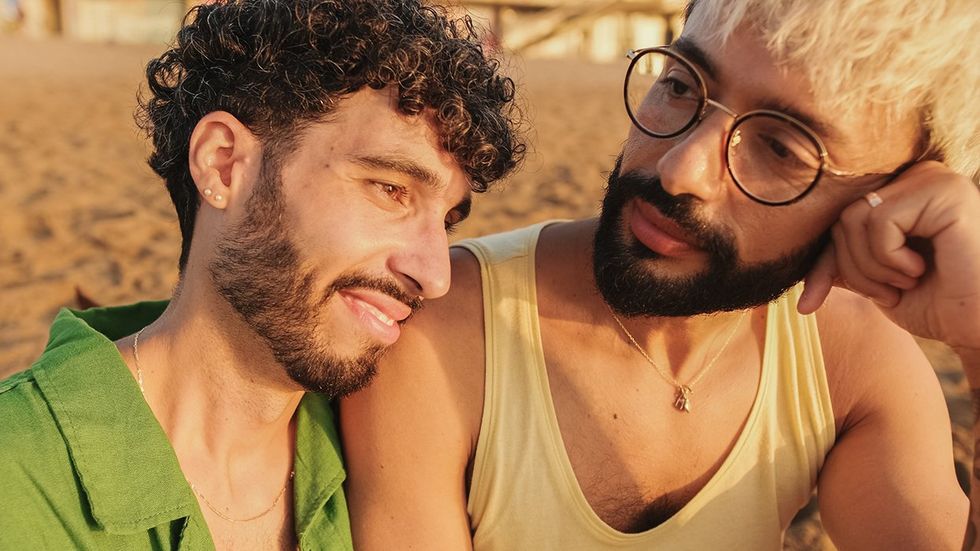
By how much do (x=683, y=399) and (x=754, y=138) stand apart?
2.67 ft

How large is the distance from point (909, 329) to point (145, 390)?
1.96 metres

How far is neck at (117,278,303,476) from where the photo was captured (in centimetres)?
233

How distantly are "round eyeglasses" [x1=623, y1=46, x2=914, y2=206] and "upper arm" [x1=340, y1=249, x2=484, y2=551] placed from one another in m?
0.76

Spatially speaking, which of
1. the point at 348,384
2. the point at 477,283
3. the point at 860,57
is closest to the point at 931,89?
the point at 860,57

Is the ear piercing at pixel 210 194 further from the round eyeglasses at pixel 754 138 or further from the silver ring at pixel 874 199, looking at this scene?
the silver ring at pixel 874 199

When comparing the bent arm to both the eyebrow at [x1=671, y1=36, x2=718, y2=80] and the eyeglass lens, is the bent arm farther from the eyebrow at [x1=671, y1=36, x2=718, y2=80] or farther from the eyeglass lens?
the eyebrow at [x1=671, y1=36, x2=718, y2=80]

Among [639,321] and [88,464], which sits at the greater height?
[88,464]

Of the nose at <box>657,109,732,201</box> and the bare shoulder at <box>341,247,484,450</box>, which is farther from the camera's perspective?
the bare shoulder at <box>341,247,484,450</box>

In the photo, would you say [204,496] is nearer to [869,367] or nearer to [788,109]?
[788,109]

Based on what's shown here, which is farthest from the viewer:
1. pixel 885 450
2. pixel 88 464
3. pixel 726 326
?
pixel 726 326

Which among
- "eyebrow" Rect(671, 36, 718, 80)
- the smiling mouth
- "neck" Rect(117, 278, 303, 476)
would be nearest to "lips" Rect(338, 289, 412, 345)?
the smiling mouth

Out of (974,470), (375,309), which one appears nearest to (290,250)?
(375,309)

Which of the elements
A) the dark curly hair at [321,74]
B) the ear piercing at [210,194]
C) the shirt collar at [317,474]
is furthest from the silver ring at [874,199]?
the ear piercing at [210,194]

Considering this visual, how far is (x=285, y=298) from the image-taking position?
90.6 inches
